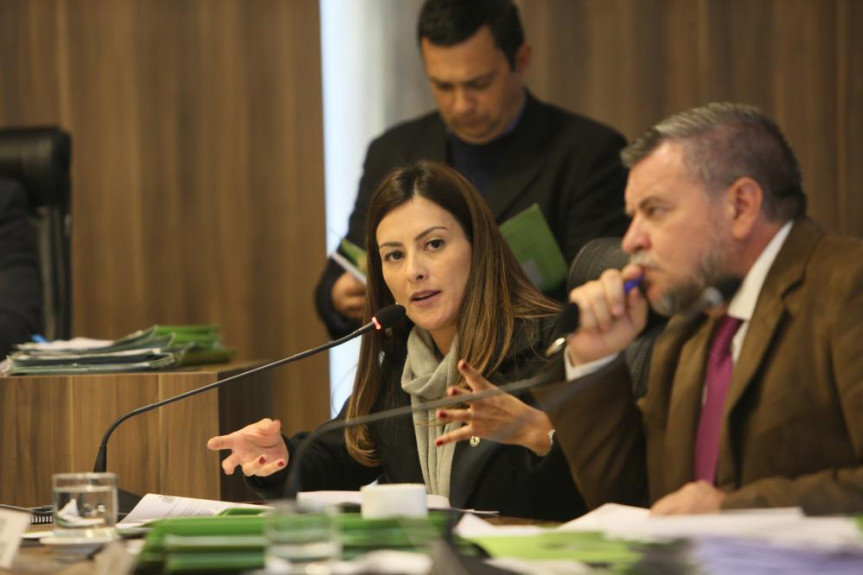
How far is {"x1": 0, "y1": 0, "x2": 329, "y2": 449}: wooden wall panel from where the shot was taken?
420cm

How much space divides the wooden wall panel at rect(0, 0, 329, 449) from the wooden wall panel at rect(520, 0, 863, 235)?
91cm

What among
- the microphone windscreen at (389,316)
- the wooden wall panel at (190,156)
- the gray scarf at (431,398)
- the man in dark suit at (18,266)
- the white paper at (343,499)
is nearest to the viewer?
the white paper at (343,499)

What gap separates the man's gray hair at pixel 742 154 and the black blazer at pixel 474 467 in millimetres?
355

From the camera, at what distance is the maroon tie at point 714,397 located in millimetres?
1531

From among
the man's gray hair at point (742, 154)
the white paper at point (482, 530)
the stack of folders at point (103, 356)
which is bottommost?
the white paper at point (482, 530)

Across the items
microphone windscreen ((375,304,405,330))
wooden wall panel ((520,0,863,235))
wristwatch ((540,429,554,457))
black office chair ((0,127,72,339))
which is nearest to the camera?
wristwatch ((540,429,554,457))

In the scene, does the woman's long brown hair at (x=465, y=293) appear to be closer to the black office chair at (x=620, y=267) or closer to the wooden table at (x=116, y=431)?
the black office chair at (x=620, y=267)

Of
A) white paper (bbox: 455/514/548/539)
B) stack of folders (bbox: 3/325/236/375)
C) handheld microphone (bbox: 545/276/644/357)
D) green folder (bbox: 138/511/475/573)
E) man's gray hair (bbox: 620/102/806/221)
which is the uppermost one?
man's gray hair (bbox: 620/102/806/221)

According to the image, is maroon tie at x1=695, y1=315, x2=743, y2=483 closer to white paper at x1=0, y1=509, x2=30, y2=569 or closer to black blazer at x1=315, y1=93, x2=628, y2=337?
white paper at x1=0, y1=509, x2=30, y2=569

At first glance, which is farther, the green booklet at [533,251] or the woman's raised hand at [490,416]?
the green booklet at [533,251]

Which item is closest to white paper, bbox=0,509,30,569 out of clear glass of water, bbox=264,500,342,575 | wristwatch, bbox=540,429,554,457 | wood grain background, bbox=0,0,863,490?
clear glass of water, bbox=264,500,342,575

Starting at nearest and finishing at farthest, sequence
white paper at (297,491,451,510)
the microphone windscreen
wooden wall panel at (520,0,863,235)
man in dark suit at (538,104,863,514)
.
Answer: man in dark suit at (538,104,863,514) < white paper at (297,491,451,510) < the microphone windscreen < wooden wall panel at (520,0,863,235)

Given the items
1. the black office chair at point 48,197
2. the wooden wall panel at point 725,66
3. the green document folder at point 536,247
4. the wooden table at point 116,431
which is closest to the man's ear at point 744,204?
the green document folder at point 536,247

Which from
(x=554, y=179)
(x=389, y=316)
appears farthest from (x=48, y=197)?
(x=389, y=316)
